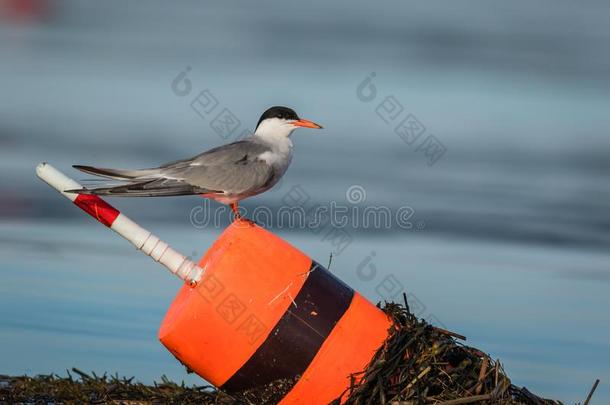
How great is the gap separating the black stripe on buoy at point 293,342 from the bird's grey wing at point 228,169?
5.57 feet

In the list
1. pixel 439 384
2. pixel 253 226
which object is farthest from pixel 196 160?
pixel 439 384

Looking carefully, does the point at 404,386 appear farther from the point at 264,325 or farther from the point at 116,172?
the point at 116,172

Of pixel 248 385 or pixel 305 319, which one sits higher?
pixel 305 319

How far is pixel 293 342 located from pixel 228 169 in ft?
6.83

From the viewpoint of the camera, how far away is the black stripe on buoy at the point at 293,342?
227 inches

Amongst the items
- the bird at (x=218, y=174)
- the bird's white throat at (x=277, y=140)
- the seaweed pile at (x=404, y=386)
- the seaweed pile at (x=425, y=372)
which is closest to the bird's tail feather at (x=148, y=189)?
the bird at (x=218, y=174)

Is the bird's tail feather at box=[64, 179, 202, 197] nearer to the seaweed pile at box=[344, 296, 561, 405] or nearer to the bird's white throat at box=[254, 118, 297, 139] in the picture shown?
the bird's white throat at box=[254, 118, 297, 139]

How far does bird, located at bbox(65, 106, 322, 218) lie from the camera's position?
6.80 m

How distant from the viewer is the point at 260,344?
5.75m

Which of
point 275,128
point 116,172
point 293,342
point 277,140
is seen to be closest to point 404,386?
point 293,342

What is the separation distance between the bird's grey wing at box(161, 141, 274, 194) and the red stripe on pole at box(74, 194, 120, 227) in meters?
1.03

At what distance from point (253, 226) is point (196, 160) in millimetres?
1484

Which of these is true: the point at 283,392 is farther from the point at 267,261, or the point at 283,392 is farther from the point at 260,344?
the point at 267,261

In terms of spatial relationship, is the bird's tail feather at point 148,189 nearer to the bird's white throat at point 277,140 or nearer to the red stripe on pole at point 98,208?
the red stripe on pole at point 98,208
